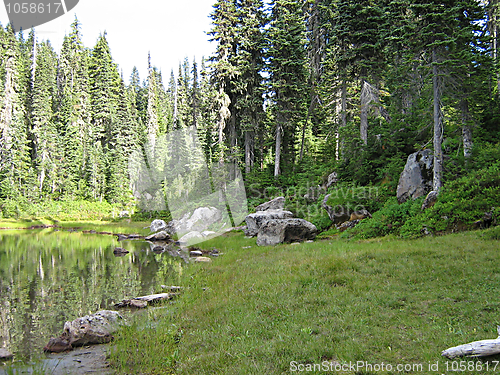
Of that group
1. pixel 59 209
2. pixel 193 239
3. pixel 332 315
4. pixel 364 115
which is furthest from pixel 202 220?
pixel 59 209

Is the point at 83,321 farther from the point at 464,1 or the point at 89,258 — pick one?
the point at 464,1

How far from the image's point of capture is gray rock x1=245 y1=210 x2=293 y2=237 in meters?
22.8

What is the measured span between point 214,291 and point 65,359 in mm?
4723

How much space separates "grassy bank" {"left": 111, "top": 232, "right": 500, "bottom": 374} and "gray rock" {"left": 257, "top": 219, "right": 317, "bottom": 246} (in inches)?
291

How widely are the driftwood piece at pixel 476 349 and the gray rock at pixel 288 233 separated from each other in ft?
48.4

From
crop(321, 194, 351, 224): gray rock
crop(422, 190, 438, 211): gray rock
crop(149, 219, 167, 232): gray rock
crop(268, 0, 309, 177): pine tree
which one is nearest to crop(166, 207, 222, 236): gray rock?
crop(149, 219, 167, 232): gray rock

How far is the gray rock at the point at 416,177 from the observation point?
1759 centimetres

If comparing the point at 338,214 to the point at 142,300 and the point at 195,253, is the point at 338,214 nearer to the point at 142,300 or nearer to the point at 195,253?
the point at 195,253

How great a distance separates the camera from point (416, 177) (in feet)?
59.0

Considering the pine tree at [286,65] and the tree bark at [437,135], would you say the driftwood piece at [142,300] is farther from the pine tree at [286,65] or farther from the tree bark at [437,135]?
the pine tree at [286,65]

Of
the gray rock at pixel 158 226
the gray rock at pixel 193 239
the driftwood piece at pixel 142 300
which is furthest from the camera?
the gray rock at pixel 158 226

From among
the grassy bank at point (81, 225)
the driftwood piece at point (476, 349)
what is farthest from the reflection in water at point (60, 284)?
the grassy bank at point (81, 225)

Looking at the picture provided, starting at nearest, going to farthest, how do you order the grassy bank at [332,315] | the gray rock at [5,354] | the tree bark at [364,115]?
the grassy bank at [332,315] → the gray rock at [5,354] → the tree bark at [364,115]

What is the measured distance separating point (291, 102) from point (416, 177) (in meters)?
19.2
